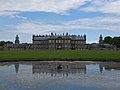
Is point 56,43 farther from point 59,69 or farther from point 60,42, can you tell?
point 59,69

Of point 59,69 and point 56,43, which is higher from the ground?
point 56,43

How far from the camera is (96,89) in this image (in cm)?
1788

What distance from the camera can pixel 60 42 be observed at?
17962 centimetres

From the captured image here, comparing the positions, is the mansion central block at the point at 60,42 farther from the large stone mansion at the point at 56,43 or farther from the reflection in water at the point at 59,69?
the reflection in water at the point at 59,69

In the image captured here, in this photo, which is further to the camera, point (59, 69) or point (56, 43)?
point (56, 43)

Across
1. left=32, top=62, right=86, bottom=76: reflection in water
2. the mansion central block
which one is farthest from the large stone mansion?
left=32, top=62, right=86, bottom=76: reflection in water

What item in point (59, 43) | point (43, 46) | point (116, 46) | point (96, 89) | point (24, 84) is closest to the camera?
point (96, 89)

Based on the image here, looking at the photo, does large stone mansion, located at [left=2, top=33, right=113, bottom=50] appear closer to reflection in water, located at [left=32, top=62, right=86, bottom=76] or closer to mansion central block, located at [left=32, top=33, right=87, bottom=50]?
mansion central block, located at [left=32, top=33, right=87, bottom=50]

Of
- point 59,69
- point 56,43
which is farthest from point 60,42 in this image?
point 59,69

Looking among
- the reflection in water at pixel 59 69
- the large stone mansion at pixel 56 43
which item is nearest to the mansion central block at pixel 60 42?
the large stone mansion at pixel 56 43

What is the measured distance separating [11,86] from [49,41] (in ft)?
542

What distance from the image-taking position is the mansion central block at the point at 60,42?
179625mm

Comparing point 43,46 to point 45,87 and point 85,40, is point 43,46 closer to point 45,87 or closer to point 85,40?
point 85,40

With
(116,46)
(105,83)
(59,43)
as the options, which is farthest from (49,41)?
(105,83)
